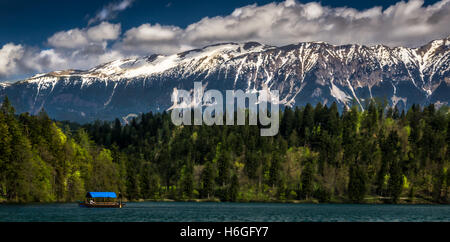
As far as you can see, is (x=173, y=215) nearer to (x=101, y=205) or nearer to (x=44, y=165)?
(x=101, y=205)

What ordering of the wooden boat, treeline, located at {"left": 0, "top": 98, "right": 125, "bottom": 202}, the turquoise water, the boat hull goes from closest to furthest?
1. the turquoise water
2. treeline, located at {"left": 0, "top": 98, "right": 125, "bottom": 202}
3. the boat hull
4. the wooden boat

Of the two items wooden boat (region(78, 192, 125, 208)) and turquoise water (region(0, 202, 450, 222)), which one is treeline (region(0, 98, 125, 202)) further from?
wooden boat (region(78, 192, 125, 208))

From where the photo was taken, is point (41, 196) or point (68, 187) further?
point (68, 187)

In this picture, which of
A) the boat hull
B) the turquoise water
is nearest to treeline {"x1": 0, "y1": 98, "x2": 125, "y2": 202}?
the turquoise water

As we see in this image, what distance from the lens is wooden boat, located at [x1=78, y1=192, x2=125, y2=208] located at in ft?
449

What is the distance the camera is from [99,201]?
5723 inches

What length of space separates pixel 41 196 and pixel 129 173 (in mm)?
Answer: 59837

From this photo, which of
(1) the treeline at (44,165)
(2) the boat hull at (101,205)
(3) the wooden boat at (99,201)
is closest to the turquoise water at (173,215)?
(2) the boat hull at (101,205)

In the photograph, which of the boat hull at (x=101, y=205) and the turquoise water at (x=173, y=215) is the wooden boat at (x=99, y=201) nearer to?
the boat hull at (x=101, y=205)
